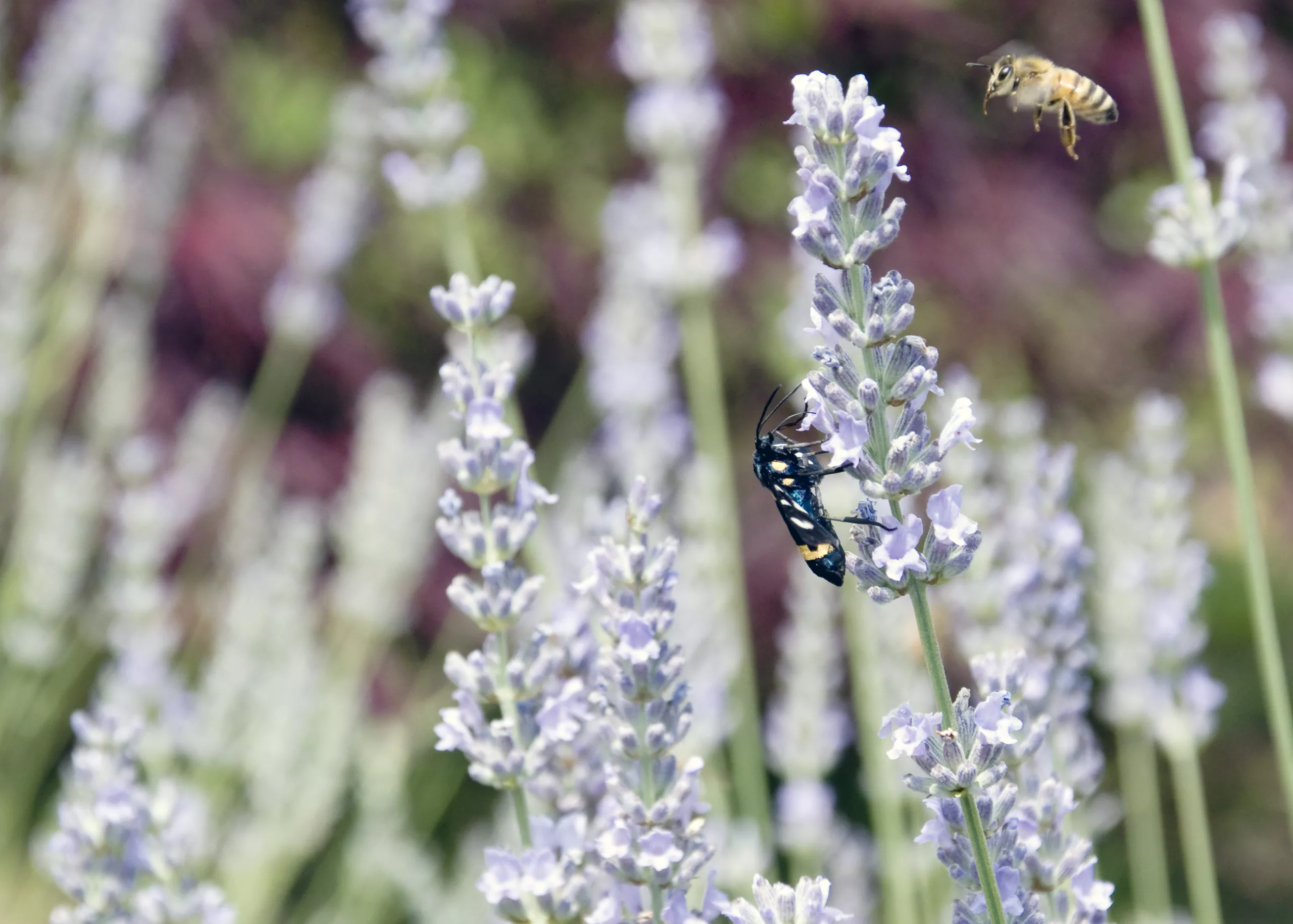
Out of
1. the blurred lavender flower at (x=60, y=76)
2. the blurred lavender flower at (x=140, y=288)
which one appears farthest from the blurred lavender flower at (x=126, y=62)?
the blurred lavender flower at (x=140, y=288)

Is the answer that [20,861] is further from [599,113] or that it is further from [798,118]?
[798,118]

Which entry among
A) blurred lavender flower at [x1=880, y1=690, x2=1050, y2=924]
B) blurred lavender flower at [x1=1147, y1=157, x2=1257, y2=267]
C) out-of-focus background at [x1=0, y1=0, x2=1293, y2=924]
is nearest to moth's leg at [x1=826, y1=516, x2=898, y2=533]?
blurred lavender flower at [x1=880, y1=690, x2=1050, y2=924]

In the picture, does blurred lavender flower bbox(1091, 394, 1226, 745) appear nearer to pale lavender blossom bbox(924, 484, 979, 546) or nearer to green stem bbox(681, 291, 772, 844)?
green stem bbox(681, 291, 772, 844)

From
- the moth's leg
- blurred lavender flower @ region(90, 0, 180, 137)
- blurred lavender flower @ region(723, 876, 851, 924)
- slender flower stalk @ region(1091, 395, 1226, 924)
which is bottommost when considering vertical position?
blurred lavender flower @ region(723, 876, 851, 924)

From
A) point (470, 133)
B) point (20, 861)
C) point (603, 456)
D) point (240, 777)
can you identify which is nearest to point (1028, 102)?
point (603, 456)

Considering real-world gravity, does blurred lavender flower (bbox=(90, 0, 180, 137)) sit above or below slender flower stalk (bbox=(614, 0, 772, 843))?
above

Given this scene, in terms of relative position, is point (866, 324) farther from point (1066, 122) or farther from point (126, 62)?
point (126, 62)

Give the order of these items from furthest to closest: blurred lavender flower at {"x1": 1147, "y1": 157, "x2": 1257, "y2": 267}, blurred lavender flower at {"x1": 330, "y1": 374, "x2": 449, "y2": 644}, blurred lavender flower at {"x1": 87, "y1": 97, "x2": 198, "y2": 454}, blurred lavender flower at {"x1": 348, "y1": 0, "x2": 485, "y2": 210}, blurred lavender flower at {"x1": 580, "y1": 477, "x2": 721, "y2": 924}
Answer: blurred lavender flower at {"x1": 87, "y1": 97, "x2": 198, "y2": 454} → blurred lavender flower at {"x1": 330, "y1": 374, "x2": 449, "y2": 644} → blurred lavender flower at {"x1": 348, "y1": 0, "x2": 485, "y2": 210} → blurred lavender flower at {"x1": 1147, "y1": 157, "x2": 1257, "y2": 267} → blurred lavender flower at {"x1": 580, "y1": 477, "x2": 721, "y2": 924}

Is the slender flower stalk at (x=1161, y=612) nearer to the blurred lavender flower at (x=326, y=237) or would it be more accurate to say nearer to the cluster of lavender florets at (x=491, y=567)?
the cluster of lavender florets at (x=491, y=567)
